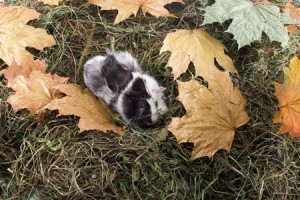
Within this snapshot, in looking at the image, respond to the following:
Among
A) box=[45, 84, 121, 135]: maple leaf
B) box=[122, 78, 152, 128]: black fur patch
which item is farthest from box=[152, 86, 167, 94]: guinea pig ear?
box=[45, 84, 121, 135]: maple leaf

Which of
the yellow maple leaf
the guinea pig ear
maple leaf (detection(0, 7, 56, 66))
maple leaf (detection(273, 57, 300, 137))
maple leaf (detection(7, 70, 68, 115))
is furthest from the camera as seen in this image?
the yellow maple leaf

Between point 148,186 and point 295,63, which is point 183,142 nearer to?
point 148,186

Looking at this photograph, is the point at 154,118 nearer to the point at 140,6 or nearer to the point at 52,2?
the point at 140,6

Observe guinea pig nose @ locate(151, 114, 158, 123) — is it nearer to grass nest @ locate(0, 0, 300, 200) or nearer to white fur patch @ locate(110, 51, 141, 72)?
grass nest @ locate(0, 0, 300, 200)

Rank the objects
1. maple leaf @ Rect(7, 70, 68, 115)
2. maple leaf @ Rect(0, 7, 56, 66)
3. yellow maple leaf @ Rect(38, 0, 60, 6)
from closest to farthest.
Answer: maple leaf @ Rect(7, 70, 68, 115) < maple leaf @ Rect(0, 7, 56, 66) < yellow maple leaf @ Rect(38, 0, 60, 6)

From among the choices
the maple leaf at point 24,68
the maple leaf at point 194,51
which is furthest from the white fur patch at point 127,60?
the maple leaf at point 24,68

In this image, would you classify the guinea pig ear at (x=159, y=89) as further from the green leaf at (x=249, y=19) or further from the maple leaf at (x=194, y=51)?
the green leaf at (x=249, y=19)
